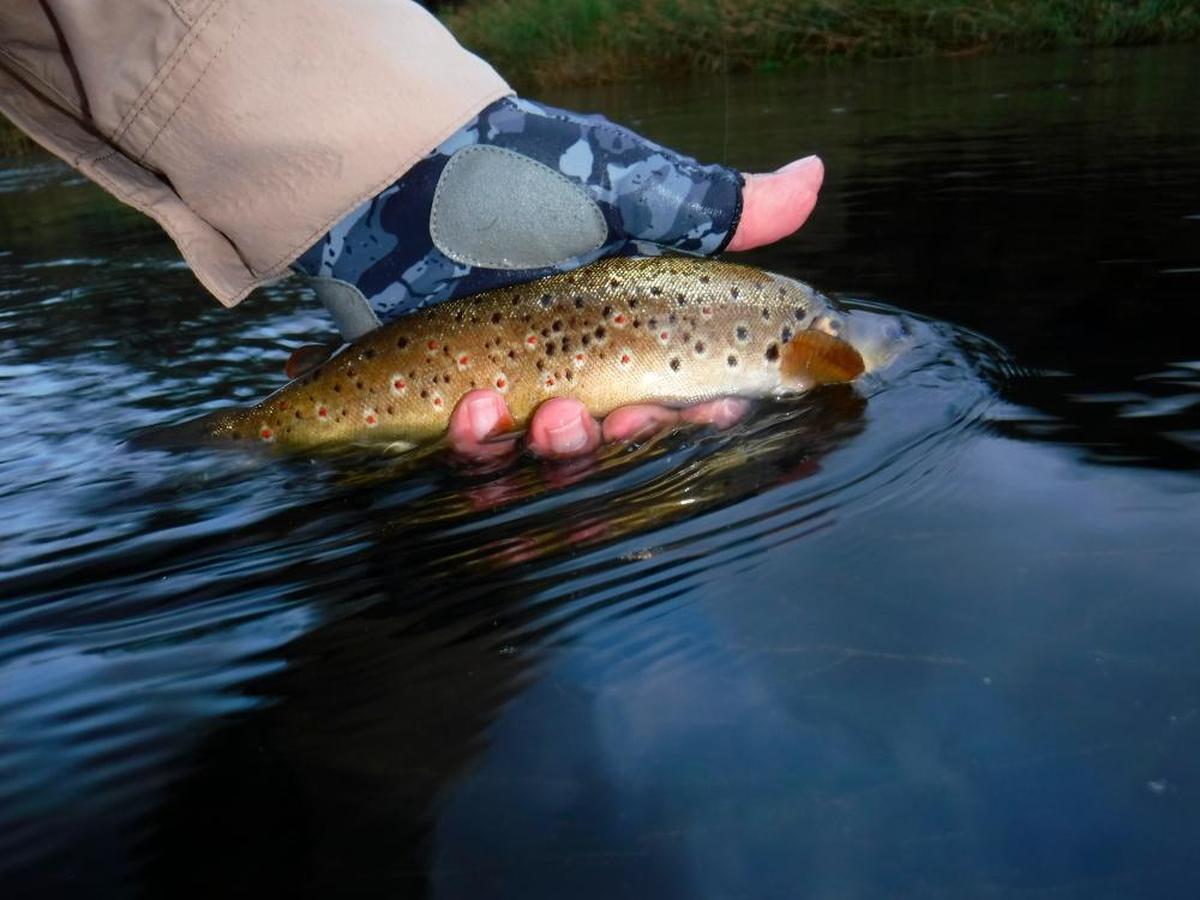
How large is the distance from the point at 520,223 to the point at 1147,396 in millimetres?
1310

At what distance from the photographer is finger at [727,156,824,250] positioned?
7.43 feet

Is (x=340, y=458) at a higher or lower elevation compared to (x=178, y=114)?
lower

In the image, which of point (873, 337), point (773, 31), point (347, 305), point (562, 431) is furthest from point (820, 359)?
point (773, 31)

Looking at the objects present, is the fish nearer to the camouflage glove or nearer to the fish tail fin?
the camouflage glove

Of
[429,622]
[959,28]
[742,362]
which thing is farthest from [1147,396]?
[959,28]

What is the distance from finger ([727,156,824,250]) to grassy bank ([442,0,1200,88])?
1140 centimetres

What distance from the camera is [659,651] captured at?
4.77 ft

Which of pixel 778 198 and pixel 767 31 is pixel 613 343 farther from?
pixel 767 31

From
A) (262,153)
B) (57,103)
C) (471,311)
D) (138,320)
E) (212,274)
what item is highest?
(57,103)

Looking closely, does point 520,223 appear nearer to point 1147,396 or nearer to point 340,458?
point 340,458

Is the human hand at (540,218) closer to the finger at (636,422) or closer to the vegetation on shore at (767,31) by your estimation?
the finger at (636,422)

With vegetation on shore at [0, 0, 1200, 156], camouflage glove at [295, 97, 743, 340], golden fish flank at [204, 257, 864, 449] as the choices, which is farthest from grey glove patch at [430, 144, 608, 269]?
vegetation on shore at [0, 0, 1200, 156]

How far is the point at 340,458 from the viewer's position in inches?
96.6

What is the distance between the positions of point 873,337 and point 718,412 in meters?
0.41
